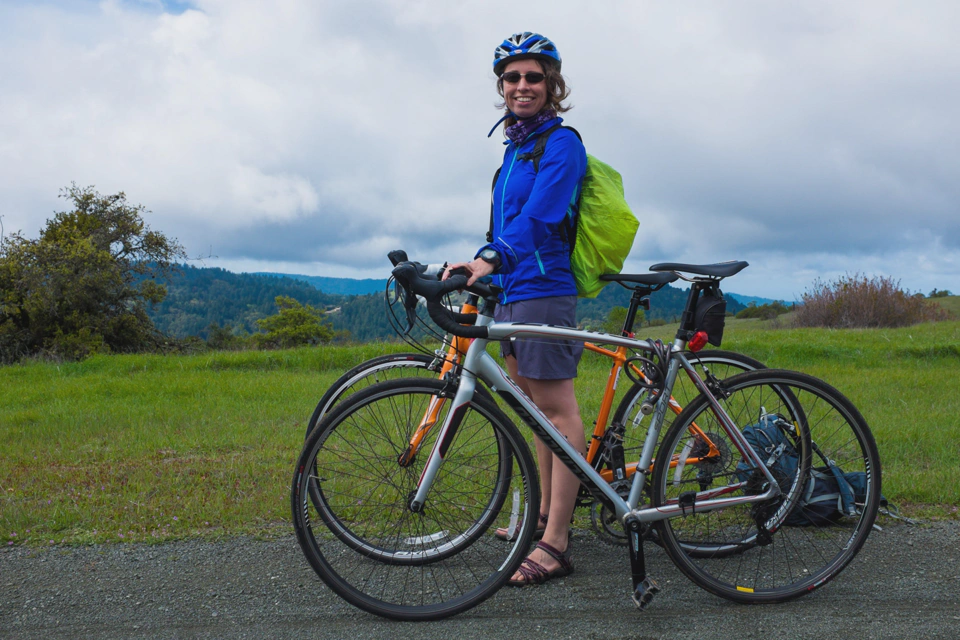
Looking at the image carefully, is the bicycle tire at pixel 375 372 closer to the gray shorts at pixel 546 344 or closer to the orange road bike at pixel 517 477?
the orange road bike at pixel 517 477

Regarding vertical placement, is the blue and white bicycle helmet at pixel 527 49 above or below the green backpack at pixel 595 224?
above

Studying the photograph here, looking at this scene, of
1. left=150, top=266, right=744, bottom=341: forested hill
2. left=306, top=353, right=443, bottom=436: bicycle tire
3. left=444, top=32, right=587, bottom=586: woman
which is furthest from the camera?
left=150, top=266, right=744, bottom=341: forested hill

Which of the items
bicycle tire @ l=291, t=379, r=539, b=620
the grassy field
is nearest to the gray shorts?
bicycle tire @ l=291, t=379, r=539, b=620

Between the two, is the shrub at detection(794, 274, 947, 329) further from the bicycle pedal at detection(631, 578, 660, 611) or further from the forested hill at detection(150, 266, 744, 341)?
the forested hill at detection(150, 266, 744, 341)

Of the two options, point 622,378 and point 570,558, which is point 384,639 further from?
point 622,378

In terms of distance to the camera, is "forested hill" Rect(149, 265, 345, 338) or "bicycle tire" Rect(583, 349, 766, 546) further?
"forested hill" Rect(149, 265, 345, 338)

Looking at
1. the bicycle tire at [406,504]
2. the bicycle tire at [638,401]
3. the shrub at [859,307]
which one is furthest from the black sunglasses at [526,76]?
the shrub at [859,307]

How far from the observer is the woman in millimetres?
3033

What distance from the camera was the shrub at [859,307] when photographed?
62.3 feet

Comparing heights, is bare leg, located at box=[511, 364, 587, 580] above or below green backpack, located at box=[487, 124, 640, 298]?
below

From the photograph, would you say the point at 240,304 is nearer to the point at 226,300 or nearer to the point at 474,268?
the point at 226,300

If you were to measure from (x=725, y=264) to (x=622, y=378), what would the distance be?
95 cm

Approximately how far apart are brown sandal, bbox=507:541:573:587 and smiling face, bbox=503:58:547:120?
6.44ft

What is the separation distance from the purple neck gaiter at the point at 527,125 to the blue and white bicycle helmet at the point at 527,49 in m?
0.22
